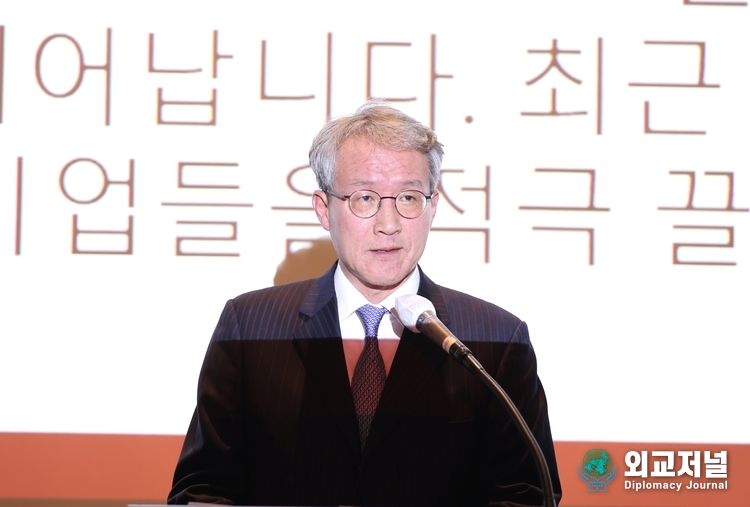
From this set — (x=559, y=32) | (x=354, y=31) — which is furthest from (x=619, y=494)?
(x=354, y=31)

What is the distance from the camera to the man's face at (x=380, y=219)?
1.65m

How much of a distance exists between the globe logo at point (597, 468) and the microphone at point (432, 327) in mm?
1295

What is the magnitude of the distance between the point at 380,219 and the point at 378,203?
0.03 metres

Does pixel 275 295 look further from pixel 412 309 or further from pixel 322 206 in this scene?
pixel 412 309

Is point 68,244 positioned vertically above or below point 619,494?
above

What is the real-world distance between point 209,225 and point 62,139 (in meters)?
0.53

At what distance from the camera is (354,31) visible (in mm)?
2500

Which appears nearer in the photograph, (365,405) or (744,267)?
(365,405)

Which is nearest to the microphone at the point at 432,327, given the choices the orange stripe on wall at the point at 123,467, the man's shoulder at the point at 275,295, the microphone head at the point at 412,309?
the microphone head at the point at 412,309

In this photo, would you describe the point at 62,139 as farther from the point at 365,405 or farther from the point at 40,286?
the point at 365,405

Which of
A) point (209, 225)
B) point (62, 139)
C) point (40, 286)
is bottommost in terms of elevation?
point (40, 286)

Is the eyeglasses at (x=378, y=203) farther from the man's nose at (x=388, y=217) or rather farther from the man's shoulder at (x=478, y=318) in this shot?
the man's shoulder at (x=478, y=318)

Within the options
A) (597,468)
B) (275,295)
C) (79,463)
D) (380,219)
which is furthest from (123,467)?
(597,468)

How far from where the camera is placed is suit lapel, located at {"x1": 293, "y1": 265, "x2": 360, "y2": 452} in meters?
1.63
